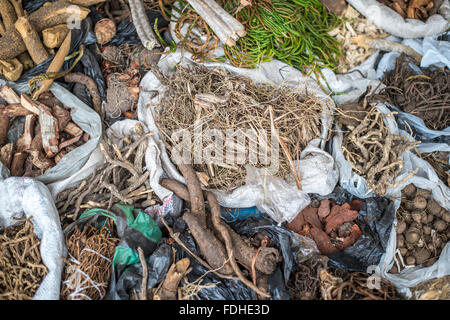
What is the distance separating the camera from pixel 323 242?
237 centimetres

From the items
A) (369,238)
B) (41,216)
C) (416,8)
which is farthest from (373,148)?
(41,216)

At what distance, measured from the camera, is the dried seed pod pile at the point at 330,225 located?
7.79 ft

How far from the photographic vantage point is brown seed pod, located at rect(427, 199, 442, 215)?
2.45m

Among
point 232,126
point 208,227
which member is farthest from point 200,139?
point 208,227

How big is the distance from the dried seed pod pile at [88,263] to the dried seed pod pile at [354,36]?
254 cm

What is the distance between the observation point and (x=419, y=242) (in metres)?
2.41

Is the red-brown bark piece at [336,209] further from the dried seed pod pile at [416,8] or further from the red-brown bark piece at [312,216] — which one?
the dried seed pod pile at [416,8]

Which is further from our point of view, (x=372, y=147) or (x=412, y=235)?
(x=372, y=147)

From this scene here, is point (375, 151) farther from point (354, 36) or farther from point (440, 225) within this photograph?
point (354, 36)

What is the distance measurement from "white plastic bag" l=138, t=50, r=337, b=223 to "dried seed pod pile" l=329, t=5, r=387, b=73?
534 millimetres

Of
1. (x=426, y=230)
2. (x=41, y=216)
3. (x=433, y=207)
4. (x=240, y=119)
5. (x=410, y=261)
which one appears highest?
(x=240, y=119)

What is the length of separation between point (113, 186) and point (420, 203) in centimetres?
235
